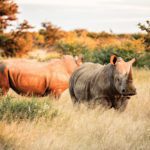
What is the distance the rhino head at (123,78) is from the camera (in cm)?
867

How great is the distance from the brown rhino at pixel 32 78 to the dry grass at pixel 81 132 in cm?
201

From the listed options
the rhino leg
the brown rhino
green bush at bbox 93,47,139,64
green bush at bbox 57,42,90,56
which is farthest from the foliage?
the rhino leg

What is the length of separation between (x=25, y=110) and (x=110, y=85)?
1.78 m

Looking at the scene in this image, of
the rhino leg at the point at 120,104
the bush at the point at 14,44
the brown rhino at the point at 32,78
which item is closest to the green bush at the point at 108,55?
the bush at the point at 14,44

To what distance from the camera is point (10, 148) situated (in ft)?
19.7

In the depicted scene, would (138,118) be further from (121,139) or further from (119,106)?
(121,139)

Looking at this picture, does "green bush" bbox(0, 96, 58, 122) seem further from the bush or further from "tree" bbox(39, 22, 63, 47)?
"tree" bbox(39, 22, 63, 47)

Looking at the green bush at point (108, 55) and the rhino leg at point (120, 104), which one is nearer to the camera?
the rhino leg at point (120, 104)

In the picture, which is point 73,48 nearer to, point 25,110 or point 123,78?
point 123,78

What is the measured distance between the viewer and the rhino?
873cm

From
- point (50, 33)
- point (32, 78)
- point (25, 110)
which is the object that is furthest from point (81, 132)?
point (50, 33)

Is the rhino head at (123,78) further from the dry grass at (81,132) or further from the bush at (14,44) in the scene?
the bush at (14,44)

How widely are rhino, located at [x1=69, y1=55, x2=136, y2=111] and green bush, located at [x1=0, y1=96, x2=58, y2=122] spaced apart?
134 centimetres

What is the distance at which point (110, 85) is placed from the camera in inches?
352
